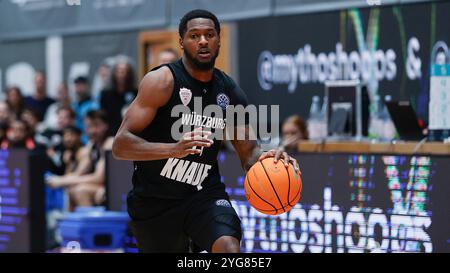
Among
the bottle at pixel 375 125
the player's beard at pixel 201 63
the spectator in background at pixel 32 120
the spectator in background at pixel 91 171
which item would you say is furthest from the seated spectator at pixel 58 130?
the player's beard at pixel 201 63

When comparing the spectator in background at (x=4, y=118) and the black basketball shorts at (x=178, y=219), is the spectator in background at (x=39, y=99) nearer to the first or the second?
the spectator in background at (x=4, y=118)

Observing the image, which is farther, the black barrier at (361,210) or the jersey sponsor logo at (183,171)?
the black barrier at (361,210)

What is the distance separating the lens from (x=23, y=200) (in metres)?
10.7

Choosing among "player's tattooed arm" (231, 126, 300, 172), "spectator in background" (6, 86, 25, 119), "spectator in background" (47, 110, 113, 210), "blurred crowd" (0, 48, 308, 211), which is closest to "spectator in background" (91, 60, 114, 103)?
"blurred crowd" (0, 48, 308, 211)

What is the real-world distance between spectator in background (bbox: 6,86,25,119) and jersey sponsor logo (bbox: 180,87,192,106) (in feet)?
26.2

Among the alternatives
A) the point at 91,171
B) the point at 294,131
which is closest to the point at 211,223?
the point at 294,131

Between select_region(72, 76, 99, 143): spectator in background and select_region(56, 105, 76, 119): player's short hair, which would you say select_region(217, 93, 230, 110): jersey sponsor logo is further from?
select_region(72, 76, 99, 143): spectator in background

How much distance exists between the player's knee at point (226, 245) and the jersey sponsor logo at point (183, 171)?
2.07ft

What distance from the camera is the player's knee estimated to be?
19.7 ft

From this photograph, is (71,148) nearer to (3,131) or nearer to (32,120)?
(32,120)

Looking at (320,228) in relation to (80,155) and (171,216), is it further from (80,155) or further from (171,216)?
(80,155)

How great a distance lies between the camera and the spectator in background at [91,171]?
36.6 feet

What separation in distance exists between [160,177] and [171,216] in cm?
30
